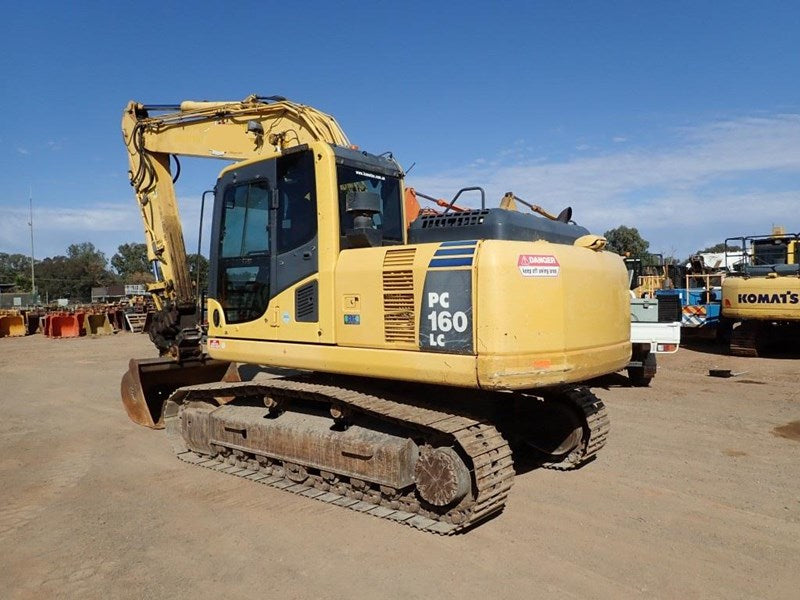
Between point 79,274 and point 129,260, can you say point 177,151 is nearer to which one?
point 79,274

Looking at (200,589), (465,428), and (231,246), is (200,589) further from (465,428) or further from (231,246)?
(231,246)

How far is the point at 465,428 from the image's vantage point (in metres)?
4.68

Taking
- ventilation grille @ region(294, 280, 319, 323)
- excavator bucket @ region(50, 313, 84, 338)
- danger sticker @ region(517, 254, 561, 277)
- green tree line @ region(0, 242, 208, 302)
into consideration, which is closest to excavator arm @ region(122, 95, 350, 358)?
ventilation grille @ region(294, 280, 319, 323)

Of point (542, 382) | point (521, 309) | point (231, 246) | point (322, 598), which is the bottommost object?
point (322, 598)

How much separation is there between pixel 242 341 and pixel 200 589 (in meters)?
2.67

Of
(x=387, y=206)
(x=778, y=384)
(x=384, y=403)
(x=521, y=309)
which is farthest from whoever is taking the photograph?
(x=778, y=384)

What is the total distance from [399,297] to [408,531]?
179 centimetres

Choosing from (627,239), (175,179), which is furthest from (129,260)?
(175,179)

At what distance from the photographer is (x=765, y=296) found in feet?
44.6

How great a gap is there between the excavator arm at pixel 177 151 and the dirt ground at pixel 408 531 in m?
1.70

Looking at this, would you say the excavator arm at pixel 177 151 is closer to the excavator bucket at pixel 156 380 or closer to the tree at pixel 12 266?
the excavator bucket at pixel 156 380

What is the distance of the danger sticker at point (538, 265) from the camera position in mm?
4535

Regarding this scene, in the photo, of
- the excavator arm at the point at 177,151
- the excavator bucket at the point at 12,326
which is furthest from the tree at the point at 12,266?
the excavator arm at the point at 177,151

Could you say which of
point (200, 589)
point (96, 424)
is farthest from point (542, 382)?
point (96, 424)
